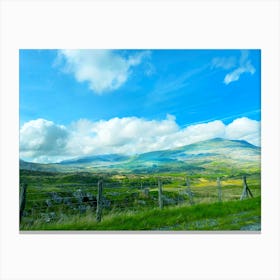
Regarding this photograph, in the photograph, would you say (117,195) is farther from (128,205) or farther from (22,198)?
(22,198)

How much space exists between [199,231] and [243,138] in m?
2.13

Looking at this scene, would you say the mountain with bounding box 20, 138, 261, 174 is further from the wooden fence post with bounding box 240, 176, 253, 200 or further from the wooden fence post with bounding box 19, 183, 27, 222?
the wooden fence post with bounding box 19, 183, 27, 222

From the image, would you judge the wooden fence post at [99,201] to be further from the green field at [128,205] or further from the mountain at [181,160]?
the mountain at [181,160]

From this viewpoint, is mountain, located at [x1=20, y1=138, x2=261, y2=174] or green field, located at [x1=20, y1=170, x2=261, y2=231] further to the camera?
mountain, located at [x1=20, y1=138, x2=261, y2=174]

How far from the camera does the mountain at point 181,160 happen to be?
22.9ft

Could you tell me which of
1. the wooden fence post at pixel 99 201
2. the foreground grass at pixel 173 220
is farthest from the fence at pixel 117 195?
the foreground grass at pixel 173 220

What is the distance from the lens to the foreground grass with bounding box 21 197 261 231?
6602mm

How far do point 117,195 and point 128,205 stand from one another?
0.33 meters

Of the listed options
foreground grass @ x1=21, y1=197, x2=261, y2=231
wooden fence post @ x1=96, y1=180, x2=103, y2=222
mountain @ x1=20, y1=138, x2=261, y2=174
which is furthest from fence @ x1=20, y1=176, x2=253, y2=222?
mountain @ x1=20, y1=138, x2=261, y2=174

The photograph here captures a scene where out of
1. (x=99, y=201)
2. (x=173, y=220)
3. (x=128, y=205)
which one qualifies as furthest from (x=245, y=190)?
(x=99, y=201)

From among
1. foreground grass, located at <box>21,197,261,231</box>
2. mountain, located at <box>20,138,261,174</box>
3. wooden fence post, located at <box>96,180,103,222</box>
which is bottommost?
foreground grass, located at <box>21,197,261,231</box>

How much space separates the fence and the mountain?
34 cm

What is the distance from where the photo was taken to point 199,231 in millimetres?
6449
